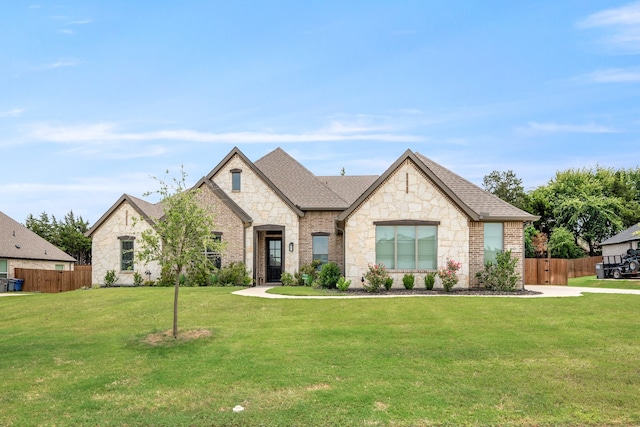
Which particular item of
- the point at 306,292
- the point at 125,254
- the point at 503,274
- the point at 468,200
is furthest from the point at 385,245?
the point at 125,254

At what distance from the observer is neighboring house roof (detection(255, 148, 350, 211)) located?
26031 millimetres

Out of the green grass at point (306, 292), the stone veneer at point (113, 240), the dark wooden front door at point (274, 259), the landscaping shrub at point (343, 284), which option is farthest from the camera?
the stone veneer at point (113, 240)

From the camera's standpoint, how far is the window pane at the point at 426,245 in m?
21.4

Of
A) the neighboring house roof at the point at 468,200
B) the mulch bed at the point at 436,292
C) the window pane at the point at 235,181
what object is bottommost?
the mulch bed at the point at 436,292

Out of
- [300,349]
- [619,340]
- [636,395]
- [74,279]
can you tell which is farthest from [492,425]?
[74,279]

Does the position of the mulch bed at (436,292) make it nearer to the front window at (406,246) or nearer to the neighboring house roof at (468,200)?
the front window at (406,246)

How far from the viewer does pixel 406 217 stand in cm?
2134

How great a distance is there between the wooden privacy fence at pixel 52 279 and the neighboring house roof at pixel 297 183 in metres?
14.8

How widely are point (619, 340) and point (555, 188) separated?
163 ft

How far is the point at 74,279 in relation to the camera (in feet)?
109

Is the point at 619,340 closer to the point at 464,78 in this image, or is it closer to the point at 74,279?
the point at 464,78

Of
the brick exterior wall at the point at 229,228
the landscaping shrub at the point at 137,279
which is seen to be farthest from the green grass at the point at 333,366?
the landscaping shrub at the point at 137,279

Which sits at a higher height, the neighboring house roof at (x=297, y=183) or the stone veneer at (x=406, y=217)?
the neighboring house roof at (x=297, y=183)

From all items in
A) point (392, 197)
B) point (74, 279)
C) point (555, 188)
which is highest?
point (555, 188)
